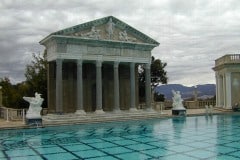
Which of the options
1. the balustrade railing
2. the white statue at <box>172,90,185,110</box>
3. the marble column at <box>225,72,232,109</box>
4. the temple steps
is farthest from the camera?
the marble column at <box>225,72,232,109</box>

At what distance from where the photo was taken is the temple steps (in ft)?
64.1

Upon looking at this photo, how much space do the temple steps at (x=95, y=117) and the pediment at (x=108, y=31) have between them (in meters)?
5.01

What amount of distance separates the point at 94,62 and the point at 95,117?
414 cm

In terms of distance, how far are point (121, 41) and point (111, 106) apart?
521 cm

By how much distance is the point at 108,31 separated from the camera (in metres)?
22.3

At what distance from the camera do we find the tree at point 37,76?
2981 centimetres

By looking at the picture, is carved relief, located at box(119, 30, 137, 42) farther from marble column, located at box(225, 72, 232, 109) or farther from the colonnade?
marble column, located at box(225, 72, 232, 109)

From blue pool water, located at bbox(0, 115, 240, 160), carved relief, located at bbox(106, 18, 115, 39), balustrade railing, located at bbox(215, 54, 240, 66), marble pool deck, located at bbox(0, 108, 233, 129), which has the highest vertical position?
carved relief, located at bbox(106, 18, 115, 39)

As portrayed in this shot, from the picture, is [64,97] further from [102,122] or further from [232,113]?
[232,113]

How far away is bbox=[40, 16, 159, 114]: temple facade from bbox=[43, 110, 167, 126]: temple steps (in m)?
0.47

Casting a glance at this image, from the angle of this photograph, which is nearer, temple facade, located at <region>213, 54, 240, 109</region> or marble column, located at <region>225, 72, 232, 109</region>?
temple facade, located at <region>213, 54, 240, 109</region>

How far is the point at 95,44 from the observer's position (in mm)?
21750

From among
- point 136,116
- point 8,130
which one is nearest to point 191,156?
point 8,130

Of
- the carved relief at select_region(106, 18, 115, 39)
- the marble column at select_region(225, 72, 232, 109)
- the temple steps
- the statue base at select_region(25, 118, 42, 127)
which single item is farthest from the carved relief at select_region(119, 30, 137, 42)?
the marble column at select_region(225, 72, 232, 109)
